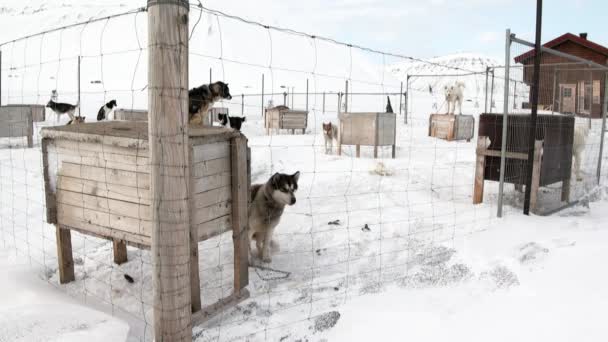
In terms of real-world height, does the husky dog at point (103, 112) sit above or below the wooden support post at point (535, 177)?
above

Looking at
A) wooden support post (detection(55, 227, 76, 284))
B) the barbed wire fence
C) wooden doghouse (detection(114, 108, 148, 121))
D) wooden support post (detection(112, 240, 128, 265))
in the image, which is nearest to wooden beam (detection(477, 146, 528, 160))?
the barbed wire fence

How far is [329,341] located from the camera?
9.46ft

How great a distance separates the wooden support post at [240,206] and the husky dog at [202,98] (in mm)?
2831

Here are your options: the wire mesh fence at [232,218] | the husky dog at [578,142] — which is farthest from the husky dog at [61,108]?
the husky dog at [578,142]

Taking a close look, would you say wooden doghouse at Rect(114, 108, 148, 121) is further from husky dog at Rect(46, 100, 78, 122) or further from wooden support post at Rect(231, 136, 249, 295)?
wooden support post at Rect(231, 136, 249, 295)

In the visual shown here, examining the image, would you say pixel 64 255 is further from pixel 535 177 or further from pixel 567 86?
pixel 567 86

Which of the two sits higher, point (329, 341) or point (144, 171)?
point (144, 171)

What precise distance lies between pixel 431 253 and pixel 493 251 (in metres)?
0.54

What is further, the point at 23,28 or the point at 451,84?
the point at 23,28

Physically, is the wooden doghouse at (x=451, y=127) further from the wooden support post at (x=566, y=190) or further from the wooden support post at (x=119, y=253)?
the wooden support post at (x=119, y=253)

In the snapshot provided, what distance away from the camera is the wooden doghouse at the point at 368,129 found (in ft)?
33.1

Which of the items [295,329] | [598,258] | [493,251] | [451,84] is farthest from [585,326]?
[451,84]

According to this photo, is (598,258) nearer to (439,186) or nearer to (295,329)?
(295,329)

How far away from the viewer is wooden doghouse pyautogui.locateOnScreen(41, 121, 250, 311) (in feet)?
10.7
